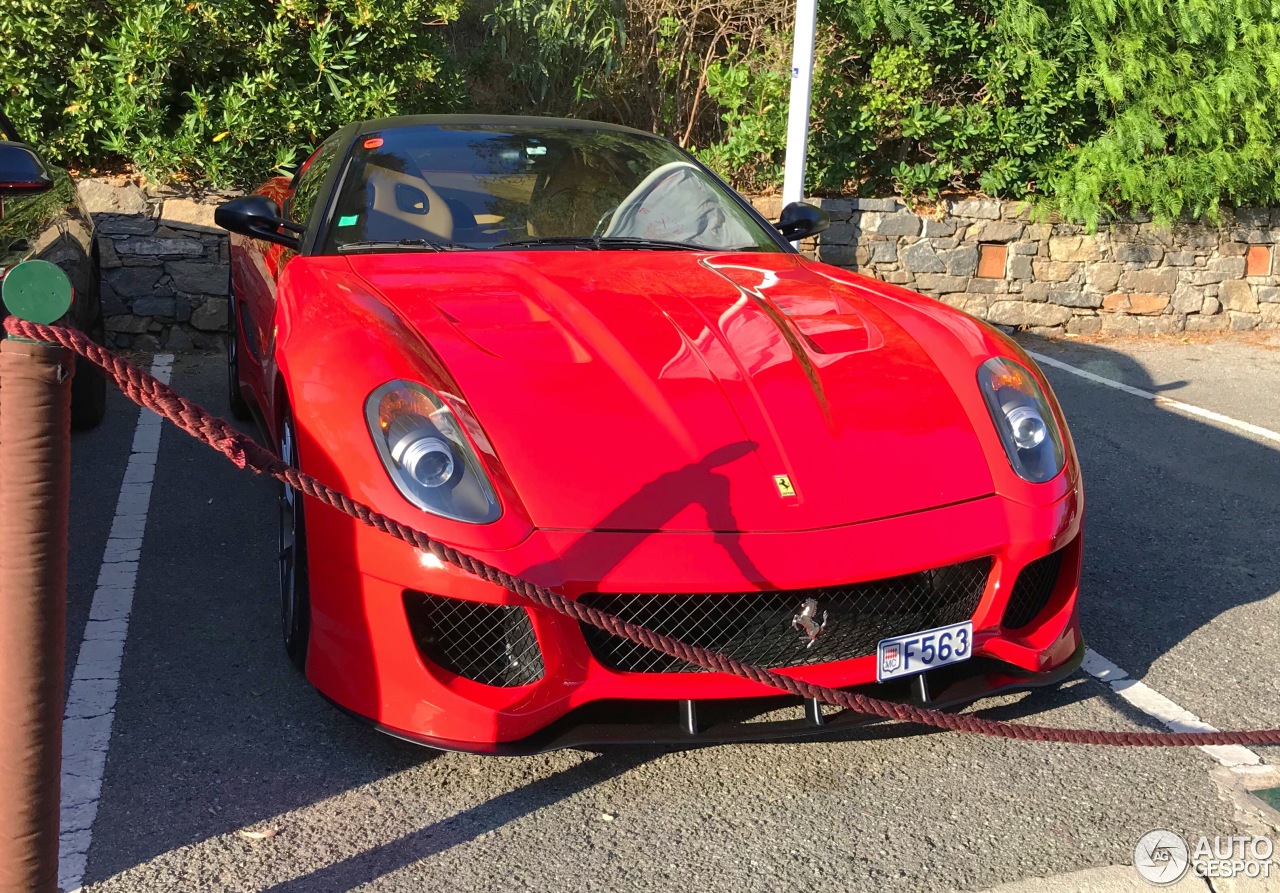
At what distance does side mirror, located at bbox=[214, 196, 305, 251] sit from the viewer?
381 cm

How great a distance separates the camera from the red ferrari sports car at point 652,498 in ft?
8.00

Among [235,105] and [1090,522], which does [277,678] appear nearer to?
[1090,522]

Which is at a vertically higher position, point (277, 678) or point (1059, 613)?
point (1059, 613)

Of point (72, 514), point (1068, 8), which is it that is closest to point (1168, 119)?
point (1068, 8)

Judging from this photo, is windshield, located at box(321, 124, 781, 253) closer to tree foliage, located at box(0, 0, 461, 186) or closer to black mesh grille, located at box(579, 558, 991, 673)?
black mesh grille, located at box(579, 558, 991, 673)

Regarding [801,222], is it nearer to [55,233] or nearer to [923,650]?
[923,650]

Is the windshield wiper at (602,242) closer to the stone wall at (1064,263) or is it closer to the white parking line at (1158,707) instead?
the white parking line at (1158,707)

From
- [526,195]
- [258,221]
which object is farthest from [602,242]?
[258,221]

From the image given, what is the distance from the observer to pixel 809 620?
A: 8.28ft

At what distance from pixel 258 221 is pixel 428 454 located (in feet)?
5.58

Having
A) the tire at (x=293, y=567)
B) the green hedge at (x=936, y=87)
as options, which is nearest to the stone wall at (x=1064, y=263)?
the green hedge at (x=936, y=87)

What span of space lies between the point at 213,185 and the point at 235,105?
483mm

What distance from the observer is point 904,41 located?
8656 mm

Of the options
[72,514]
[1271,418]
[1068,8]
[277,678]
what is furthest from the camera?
[1068,8]
